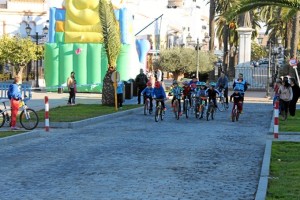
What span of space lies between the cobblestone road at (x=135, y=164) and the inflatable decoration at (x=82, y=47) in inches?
869

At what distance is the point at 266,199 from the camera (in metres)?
8.17

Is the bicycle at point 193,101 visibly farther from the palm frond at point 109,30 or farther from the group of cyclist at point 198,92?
the palm frond at point 109,30

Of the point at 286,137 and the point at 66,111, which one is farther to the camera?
the point at 66,111

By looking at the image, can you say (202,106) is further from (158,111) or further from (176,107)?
(158,111)

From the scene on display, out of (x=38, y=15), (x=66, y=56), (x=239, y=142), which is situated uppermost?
(x=38, y=15)

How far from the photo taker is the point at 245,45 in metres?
49.8

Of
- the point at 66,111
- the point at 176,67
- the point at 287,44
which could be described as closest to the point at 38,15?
the point at 176,67

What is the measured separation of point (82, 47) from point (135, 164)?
3045 centimetres

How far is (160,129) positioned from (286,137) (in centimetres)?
405

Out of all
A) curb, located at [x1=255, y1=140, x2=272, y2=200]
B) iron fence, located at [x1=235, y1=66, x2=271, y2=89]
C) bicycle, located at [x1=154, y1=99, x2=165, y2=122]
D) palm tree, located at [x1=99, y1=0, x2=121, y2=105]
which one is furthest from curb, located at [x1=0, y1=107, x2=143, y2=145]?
Result: iron fence, located at [x1=235, y1=66, x2=271, y2=89]

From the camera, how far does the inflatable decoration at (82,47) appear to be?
41.4 m

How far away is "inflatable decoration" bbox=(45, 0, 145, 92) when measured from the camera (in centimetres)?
4138

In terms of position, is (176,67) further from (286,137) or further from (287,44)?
(286,137)

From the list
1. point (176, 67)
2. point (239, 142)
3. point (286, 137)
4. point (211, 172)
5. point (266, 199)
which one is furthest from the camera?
point (176, 67)
